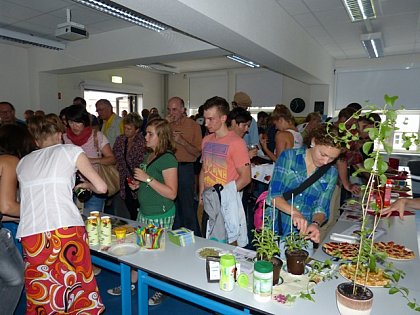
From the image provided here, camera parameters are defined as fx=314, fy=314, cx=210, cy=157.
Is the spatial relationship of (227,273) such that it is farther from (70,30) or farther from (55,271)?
(70,30)

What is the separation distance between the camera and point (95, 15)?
15.3ft

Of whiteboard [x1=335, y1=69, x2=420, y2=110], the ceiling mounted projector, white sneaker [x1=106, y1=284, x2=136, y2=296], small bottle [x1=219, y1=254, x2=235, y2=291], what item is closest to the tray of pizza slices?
small bottle [x1=219, y1=254, x2=235, y2=291]

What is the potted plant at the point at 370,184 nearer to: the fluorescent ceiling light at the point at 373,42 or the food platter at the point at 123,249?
the food platter at the point at 123,249

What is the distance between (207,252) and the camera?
173 centimetres

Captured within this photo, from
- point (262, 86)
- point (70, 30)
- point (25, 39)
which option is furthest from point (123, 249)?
point (262, 86)

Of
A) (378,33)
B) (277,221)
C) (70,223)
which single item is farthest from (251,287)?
Result: (378,33)

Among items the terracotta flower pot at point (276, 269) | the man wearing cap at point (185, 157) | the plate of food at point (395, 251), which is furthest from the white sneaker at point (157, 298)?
the plate of food at point (395, 251)

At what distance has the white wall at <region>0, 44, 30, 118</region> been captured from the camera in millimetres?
6328

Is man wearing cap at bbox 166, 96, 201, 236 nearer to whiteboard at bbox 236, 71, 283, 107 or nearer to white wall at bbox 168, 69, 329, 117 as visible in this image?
white wall at bbox 168, 69, 329, 117

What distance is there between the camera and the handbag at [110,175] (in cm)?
293

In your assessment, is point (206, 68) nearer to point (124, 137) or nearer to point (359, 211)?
point (124, 137)

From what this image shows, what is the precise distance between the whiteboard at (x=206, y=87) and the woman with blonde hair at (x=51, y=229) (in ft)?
26.3

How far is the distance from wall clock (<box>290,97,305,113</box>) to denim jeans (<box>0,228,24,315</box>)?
732cm

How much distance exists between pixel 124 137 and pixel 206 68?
672cm
